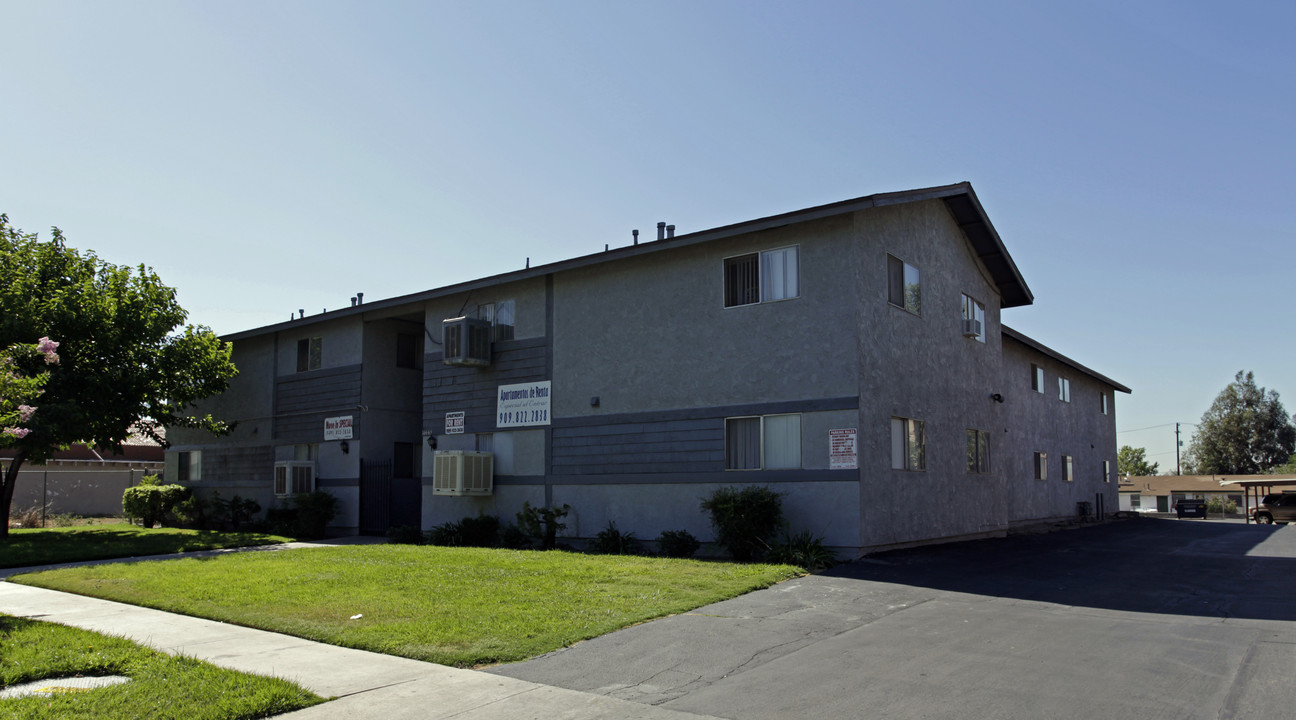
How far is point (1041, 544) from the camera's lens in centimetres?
1936

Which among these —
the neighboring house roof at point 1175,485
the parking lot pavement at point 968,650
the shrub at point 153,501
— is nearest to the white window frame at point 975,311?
the parking lot pavement at point 968,650

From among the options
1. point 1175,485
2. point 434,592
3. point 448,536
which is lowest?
point 1175,485

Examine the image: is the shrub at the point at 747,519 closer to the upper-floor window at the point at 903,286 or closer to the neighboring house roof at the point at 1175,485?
the upper-floor window at the point at 903,286

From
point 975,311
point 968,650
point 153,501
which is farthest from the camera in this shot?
point 153,501

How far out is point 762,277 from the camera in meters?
16.9

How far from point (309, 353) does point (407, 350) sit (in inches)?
117

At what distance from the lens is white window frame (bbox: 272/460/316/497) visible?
24.7 m

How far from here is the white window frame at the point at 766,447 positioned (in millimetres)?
15953

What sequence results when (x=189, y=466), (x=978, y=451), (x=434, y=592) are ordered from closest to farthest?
(x=434, y=592) < (x=978, y=451) < (x=189, y=466)

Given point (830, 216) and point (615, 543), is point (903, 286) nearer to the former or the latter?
point (830, 216)

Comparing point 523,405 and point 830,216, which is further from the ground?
point 830,216

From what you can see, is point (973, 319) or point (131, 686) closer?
point (131, 686)

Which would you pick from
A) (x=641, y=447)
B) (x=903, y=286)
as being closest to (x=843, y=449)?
(x=903, y=286)

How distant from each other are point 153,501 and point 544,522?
15.1 m
